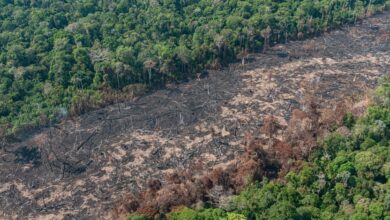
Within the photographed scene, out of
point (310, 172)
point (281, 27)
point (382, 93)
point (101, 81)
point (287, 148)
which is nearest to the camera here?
point (310, 172)

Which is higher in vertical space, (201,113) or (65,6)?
(65,6)

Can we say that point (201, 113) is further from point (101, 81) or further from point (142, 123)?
point (101, 81)

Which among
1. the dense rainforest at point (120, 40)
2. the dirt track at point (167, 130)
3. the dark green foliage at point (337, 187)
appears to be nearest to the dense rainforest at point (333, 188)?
the dark green foliage at point (337, 187)

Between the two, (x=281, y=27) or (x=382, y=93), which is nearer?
(x=382, y=93)

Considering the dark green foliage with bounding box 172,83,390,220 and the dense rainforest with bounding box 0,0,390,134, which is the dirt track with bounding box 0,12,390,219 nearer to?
the dense rainforest with bounding box 0,0,390,134

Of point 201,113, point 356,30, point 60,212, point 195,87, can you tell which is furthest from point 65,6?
point 356,30

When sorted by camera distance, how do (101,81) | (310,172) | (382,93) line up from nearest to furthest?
(310,172), (382,93), (101,81)
